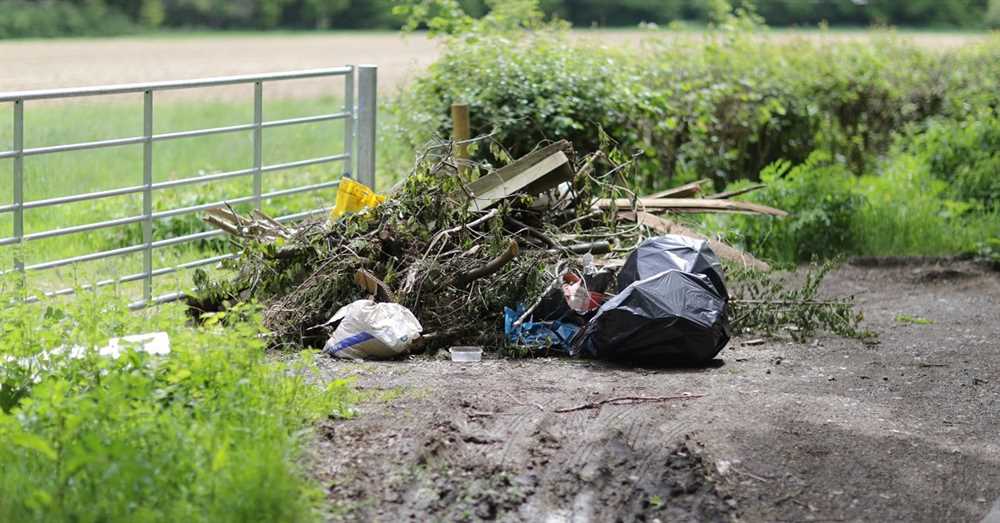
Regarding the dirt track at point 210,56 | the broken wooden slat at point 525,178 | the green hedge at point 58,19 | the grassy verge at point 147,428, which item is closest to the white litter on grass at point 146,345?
the grassy verge at point 147,428

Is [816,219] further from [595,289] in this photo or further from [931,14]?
[931,14]

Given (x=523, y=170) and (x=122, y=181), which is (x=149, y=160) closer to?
(x=523, y=170)

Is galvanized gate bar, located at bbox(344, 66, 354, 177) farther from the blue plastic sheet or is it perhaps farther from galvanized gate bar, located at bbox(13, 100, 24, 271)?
the blue plastic sheet

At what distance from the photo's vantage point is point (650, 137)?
1281 cm

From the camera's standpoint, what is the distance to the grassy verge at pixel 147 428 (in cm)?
439

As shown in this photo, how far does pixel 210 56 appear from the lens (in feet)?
133

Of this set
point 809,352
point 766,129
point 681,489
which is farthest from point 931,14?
point 681,489

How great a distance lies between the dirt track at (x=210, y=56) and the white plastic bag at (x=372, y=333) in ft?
58.2

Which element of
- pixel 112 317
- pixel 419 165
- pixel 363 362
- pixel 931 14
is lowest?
pixel 363 362

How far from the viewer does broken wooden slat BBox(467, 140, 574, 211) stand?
338 inches

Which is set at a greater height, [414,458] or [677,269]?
[677,269]

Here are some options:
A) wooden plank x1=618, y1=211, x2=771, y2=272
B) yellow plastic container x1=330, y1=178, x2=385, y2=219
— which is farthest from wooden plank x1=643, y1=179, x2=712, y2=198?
yellow plastic container x1=330, y1=178, x2=385, y2=219

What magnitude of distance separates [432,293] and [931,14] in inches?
1767

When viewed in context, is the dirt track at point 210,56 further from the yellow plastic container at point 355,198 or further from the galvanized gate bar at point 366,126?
the yellow plastic container at point 355,198
